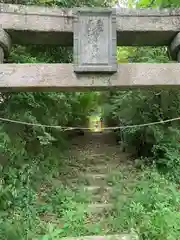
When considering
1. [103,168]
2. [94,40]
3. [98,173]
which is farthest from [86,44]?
[103,168]

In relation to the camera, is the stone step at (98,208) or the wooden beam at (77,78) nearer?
the wooden beam at (77,78)

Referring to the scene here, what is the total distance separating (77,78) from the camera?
5000 mm

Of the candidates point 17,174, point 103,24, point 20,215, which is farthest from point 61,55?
point 20,215

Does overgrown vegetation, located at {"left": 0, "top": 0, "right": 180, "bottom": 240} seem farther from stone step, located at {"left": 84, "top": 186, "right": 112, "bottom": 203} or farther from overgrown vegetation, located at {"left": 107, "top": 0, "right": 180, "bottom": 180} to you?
stone step, located at {"left": 84, "top": 186, "right": 112, "bottom": 203}

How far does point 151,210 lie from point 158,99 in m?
3.13

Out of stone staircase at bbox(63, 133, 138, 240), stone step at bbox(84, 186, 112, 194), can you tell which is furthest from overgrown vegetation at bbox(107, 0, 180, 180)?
stone step at bbox(84, 186, 112, 194)

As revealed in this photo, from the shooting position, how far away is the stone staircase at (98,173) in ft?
18.5

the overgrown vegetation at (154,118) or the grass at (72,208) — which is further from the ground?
the overgrown vegetation at (154,118)

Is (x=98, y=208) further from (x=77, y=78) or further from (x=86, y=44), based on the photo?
(x=86, y=44)

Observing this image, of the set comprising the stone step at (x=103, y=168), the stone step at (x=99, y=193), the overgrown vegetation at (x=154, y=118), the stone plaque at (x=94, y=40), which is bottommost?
the stone step at (x=99, y=193)

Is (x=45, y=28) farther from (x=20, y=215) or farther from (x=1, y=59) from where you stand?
(x=20, y=215)

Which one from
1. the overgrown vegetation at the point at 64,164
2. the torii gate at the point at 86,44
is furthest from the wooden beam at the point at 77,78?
the overgrown vegetation at the point at 64,164

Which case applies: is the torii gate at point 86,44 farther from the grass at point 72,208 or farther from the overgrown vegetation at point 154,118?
the grass at point 72,208

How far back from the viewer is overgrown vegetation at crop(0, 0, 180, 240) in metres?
4.70
